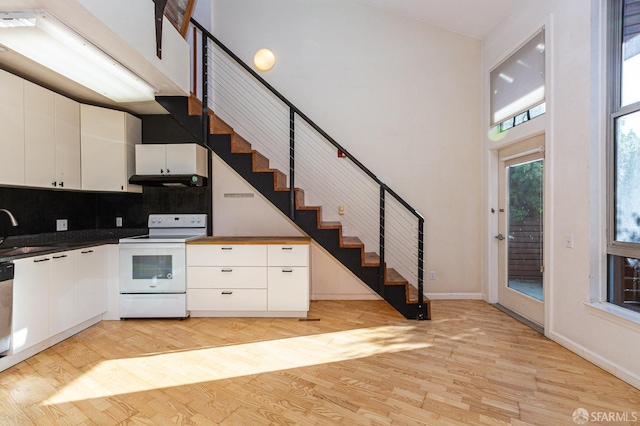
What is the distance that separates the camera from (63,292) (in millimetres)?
3012

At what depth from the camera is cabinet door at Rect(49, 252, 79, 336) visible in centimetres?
290

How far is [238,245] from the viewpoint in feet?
12.1

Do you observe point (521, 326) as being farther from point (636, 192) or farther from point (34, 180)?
point (34, 180)

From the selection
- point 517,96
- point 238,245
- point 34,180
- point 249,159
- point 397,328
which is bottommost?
point 397,328

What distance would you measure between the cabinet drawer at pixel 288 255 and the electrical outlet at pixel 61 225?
2.43m

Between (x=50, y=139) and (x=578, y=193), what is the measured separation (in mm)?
4989

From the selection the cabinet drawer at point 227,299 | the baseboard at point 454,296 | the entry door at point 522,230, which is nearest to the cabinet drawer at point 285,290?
the cabinet drawer at point 227,299

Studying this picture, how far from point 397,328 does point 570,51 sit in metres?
2.99

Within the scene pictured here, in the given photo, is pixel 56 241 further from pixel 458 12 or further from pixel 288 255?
pixel 458 12

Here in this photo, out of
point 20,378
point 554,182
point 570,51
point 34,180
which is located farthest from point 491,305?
point 34,180

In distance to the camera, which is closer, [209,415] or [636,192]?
[209,415]

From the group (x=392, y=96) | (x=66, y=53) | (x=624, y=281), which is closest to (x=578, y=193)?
(x=624, y=281)

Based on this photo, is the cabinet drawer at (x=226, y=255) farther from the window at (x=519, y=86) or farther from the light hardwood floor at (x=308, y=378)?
the window at (x=519, y=86)

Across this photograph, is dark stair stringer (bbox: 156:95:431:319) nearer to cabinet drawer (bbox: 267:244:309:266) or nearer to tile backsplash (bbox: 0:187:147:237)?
cabinet drawer (bbox: 267:244:309:266)
